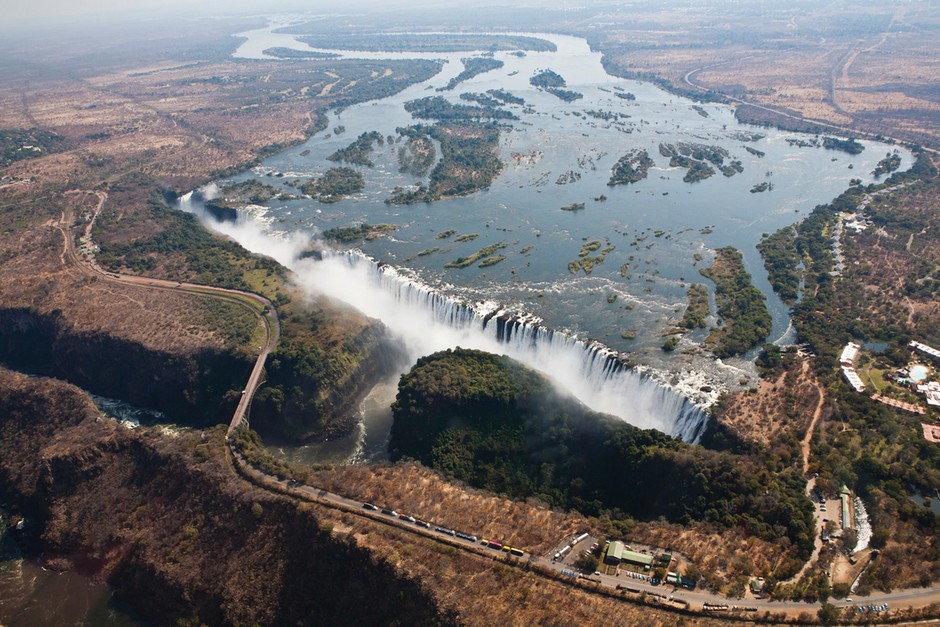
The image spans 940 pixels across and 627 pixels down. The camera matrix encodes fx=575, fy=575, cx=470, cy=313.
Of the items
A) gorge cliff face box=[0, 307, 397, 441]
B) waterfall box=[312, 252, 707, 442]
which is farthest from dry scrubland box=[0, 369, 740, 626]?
waterfall box=[312, 252, 707, 442]

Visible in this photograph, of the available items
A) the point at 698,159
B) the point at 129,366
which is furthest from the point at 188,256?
the point at 698,159

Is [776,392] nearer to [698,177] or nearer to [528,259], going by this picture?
[528,259]

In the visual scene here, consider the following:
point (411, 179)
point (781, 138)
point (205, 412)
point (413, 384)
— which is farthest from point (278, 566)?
point (781, 138)

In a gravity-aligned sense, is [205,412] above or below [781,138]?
below

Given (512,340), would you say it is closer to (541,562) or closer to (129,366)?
(541,562)

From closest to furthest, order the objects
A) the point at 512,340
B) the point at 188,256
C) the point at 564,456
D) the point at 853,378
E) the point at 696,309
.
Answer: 1. the point at 564,456
2. the point at 853,378
3. the point at 512,340
4. the point at 696,309
5. the point at 188,256

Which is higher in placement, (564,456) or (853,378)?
(853,378)

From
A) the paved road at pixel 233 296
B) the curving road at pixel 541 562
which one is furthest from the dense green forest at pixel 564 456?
the paved road at pixel 233 296

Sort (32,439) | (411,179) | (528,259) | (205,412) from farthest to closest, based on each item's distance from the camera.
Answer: (411,179), (528,259), (205,412), (32,439)
